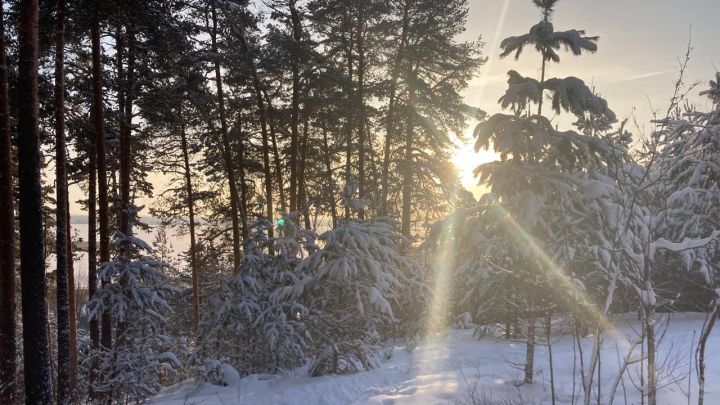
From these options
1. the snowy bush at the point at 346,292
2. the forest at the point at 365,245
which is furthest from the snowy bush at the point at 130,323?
the snowy bush at the point at 346,292

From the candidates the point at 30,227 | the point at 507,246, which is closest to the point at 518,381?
the point at 507,246

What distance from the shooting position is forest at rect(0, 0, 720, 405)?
7516 millimetres

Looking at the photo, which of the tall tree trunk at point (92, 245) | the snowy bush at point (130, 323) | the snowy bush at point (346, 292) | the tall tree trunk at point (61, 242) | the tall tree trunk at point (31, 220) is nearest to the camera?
the tall tree trunk at point (31, 220)

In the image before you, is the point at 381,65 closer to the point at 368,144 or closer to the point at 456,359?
the point at 368,144

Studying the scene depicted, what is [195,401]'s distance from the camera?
9203 mm

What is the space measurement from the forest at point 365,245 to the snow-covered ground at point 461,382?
0.08m

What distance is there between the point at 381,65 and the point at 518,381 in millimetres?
13108

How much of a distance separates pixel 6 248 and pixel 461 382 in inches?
371

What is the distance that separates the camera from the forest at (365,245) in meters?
7.52

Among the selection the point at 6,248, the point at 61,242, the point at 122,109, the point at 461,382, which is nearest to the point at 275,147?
the point at 122,109

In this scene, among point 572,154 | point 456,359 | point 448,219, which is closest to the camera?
point 572,154

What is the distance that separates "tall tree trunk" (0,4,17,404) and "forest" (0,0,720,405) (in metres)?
0.04

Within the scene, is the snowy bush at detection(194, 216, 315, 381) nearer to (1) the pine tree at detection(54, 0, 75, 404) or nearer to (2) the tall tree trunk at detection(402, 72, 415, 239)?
(1) the pine tree at detection(54, 0, 75, 404)

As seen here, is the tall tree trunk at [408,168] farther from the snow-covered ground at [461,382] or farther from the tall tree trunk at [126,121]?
the tall tree trunk at [126,121]
